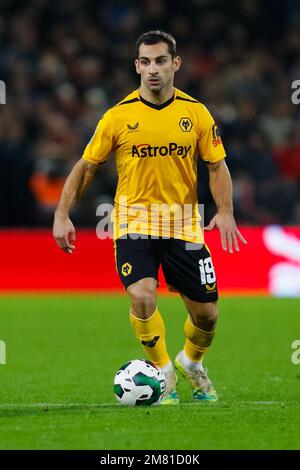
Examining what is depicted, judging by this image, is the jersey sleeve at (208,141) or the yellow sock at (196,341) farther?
the yellow sock at (196,341)

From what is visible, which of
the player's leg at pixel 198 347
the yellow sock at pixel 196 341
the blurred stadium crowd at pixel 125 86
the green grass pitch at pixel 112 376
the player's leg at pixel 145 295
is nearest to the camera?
the green grass pitch at pixel 112 376

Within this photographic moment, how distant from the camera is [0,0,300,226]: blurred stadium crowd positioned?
16.6m

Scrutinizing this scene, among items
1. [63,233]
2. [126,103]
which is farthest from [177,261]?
[126,103]

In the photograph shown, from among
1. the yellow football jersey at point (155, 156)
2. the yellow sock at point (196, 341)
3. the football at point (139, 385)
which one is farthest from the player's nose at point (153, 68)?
the football at point (139, 385)

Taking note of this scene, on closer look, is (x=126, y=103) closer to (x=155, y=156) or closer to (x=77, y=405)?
(x=155, y=156)

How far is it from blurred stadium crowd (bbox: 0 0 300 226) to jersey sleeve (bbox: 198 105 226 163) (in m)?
7.54

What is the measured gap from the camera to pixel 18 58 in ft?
62.0

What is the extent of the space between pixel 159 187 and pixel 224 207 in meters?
0.47

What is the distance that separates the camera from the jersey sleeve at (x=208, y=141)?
308 inches

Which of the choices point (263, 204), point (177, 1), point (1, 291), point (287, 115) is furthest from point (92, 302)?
point (177, 1)

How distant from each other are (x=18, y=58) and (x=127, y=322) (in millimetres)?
6964

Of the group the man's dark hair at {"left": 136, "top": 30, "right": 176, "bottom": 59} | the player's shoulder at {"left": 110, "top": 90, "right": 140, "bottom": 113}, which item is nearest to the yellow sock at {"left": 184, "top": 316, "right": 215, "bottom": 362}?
the player's shoulder at {"left": 110, "top": 90, "right": 140, "bottom": 113}

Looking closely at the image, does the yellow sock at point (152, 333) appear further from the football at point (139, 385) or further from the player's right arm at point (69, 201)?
the player's right arm at point (69, 201)

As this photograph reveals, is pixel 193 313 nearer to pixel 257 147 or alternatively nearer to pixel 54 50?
pixel 257 147
